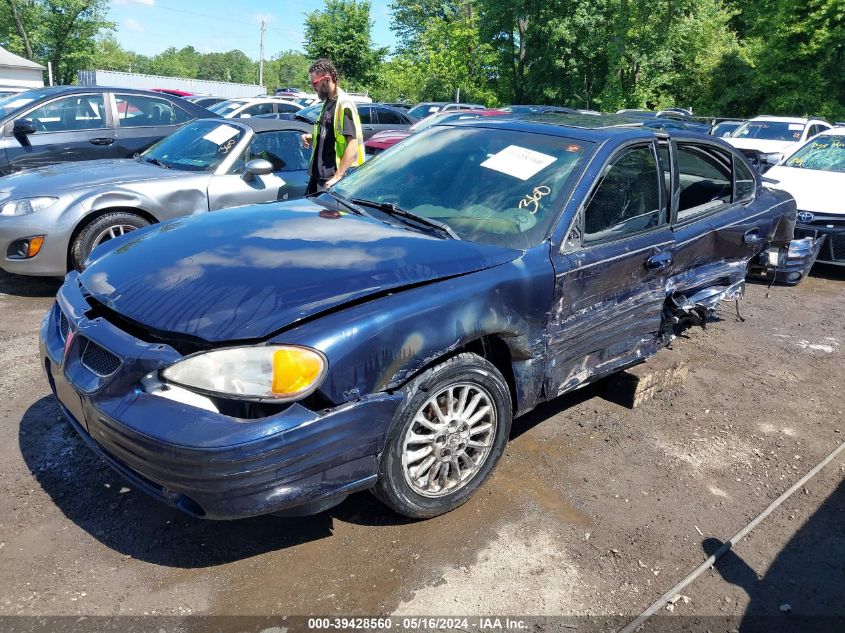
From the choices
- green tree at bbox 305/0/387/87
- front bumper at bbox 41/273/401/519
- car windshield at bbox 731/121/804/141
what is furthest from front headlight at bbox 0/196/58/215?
green tree at bbox 305/0/387/87

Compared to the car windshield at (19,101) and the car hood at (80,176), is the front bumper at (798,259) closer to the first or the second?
the car hood at (80,176)

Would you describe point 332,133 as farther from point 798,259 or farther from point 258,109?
point 258,109

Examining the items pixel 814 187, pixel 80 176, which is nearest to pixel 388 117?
pixel 814 187

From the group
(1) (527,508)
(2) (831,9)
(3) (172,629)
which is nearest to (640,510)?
(1) (527,508)

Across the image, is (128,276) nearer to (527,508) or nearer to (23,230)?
(527,508)

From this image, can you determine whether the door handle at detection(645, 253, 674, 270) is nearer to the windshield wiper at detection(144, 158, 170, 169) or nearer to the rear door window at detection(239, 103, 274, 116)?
the windshield wiper at detection(144, 158, 170, 169)

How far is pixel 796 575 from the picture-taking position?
104 inches

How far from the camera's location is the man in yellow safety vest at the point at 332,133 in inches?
206

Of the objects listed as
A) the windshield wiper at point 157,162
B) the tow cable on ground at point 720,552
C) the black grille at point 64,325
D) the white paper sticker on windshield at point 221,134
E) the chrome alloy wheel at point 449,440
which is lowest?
the tow cable on ground at point 720,552

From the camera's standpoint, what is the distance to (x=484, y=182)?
10.8ft

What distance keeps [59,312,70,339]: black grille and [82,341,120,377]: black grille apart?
0.29m

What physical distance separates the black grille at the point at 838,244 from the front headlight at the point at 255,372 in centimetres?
667

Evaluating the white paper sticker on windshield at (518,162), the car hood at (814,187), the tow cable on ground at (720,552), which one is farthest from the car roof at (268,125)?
the tow cable on ground at (720,552)

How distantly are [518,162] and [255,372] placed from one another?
1.85 meters
